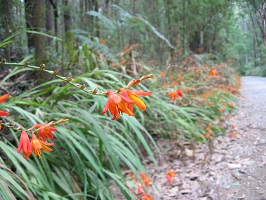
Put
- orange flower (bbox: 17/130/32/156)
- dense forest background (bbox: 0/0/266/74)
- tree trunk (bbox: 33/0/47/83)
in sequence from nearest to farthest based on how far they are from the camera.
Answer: orange flower (bbox: 17/130/32/156) < dense forest background (bbox: 0/0/266/74) < tree trunk (bbox: 33/0/47/83)

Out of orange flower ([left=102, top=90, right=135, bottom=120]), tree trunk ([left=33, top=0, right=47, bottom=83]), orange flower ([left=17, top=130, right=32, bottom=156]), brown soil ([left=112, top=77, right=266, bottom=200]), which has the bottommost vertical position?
brown soil ([left=112, top=77, right=266, bottom=200])

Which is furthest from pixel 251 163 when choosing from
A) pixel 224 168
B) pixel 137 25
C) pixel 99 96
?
pixel 137 25

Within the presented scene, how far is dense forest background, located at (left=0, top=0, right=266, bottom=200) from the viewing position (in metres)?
1.38

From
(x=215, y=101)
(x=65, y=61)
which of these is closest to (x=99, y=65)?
(x=65, y=61)

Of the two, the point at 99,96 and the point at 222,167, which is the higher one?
the point at 99,96

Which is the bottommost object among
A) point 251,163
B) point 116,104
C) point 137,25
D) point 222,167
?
point 222,167

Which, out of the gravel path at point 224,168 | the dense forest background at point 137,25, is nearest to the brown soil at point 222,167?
the gravel path at point 224,168

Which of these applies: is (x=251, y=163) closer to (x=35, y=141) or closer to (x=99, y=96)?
(x=99, y=96)

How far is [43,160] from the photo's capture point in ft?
4.83

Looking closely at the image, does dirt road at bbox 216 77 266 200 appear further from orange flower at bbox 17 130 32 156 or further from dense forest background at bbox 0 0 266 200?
orange flower at bbox 17 130 32 156

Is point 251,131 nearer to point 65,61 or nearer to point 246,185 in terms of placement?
point 246,185

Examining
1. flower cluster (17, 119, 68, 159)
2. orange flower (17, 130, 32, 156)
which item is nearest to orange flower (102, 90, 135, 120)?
flower cluster (17, 119, 68, 159)

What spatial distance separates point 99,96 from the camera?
1826 mm

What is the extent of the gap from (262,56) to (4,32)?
1.91m
